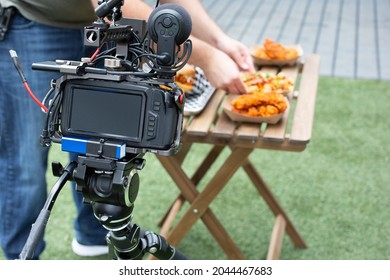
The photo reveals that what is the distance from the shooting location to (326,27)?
21.2 feet

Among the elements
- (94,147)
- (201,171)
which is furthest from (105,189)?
(201,171)

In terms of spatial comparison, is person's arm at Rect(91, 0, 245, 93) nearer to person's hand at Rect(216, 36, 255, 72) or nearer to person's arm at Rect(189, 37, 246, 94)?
person's arm at Rect(189, 37, 246, 94)

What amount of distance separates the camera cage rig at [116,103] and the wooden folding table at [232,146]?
0.87 m

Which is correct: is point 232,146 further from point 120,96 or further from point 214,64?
point 120,96

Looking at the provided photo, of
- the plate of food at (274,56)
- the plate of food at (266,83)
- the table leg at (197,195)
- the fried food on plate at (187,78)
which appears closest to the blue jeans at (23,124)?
the fried food on plate at (187,78)

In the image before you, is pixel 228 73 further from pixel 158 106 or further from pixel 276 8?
pixel 276 8

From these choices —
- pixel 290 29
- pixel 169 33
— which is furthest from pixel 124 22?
pixel 290 29

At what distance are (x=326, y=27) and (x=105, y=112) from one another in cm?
552

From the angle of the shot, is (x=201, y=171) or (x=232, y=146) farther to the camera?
(x=201, y=171)

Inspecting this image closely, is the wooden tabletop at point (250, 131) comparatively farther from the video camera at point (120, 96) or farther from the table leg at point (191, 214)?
the video camera at point (120, 96)

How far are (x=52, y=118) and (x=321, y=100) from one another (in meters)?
3.55

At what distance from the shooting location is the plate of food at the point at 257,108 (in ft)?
7.26

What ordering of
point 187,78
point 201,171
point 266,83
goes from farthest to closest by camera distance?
1. point 201,171
2. point 266,83
3. point 187,78

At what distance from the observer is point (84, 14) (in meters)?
2.10
